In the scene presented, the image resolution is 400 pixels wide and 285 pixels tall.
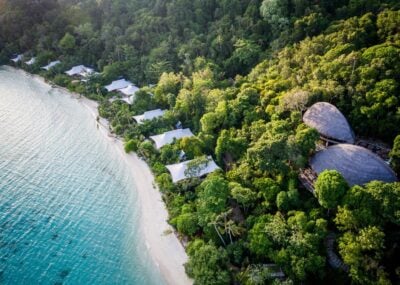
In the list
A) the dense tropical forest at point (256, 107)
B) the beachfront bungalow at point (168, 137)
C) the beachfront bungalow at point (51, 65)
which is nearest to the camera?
the dense tropical forest at point (256, 107)

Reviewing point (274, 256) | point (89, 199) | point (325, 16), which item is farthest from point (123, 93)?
point (274, 256)

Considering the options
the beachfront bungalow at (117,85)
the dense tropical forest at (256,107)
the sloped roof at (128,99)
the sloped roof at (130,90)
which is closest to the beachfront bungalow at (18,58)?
the dense tropical forest at (256,107)

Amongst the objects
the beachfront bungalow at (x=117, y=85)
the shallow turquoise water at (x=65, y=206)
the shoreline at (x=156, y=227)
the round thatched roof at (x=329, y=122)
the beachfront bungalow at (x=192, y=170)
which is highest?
the round thatched roof at (x=329, y=122)

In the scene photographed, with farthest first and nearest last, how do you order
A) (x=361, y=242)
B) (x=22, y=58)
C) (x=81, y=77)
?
(x=22, y=58)
(x=81, y=77)
(x=361, y=242)

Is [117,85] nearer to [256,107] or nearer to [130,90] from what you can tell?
[130,90]

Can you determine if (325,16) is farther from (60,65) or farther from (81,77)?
(60,65)

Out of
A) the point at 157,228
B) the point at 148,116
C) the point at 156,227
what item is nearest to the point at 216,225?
the point at 157,228

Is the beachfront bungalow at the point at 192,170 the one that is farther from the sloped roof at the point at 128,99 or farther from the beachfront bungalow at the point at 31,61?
the beachfront bungalow at the point at 31,61

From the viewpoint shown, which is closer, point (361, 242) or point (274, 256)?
point (361, 242)
